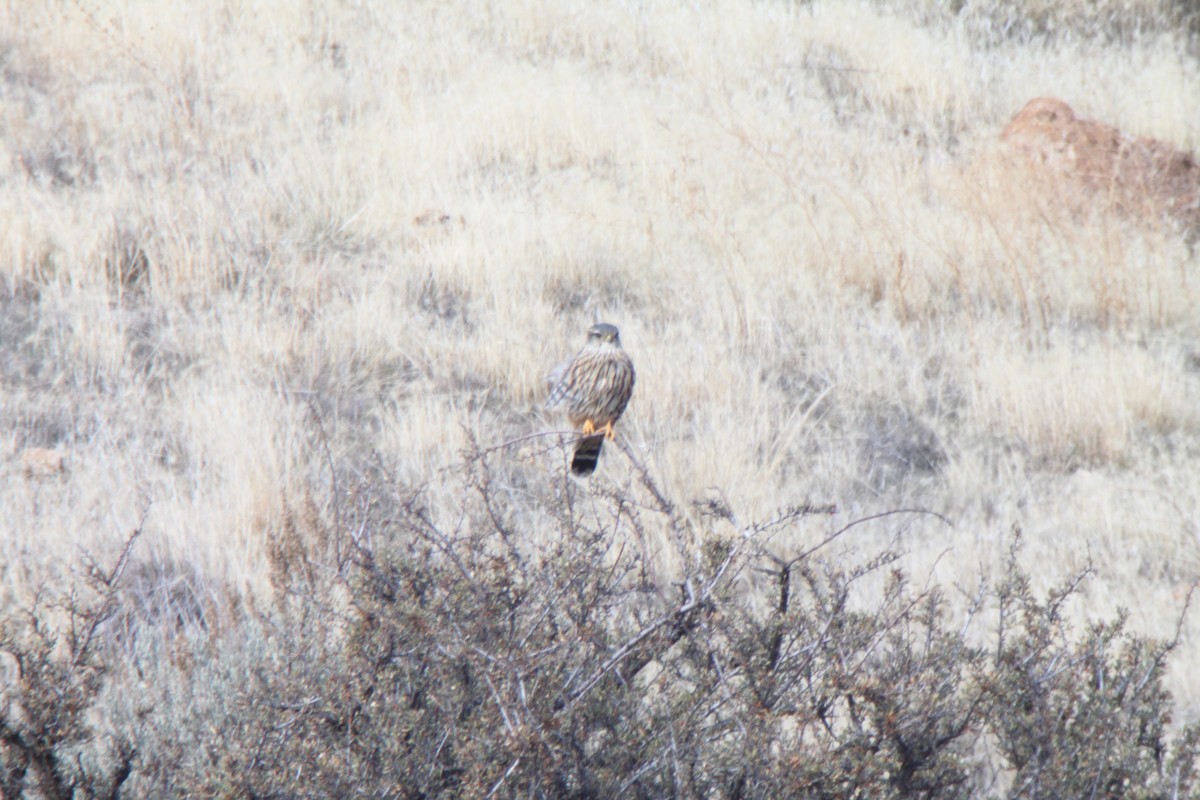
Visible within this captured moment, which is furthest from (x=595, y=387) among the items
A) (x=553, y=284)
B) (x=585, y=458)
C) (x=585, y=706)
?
(x=585, y=706)

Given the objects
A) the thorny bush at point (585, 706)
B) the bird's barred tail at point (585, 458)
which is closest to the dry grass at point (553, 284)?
the bird's barred tail at point (585, 458)

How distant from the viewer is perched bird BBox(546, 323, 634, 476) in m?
4.71

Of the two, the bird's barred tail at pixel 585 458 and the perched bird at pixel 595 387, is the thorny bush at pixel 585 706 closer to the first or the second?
the bird's barred tail at pixel 585 458

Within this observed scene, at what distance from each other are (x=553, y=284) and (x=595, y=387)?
82.8 inches

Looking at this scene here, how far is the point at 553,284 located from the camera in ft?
22.1

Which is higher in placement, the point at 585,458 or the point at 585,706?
the point at 585,706

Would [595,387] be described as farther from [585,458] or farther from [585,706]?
[585,706]

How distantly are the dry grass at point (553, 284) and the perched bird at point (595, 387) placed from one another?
0.83ft

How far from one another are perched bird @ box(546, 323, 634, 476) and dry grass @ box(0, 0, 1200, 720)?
0.25 metres

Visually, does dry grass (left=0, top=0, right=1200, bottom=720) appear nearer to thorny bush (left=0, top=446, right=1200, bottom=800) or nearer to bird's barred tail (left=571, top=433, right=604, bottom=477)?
Result: bird's barred tail (left=571, top=433, right=604, bottom=477)

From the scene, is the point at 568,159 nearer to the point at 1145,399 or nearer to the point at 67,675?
the point at 1145,399

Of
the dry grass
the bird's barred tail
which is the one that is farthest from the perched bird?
the dry grass

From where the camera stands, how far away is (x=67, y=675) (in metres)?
2.71

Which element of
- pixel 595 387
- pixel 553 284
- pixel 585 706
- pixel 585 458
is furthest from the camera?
pixel 553 284
